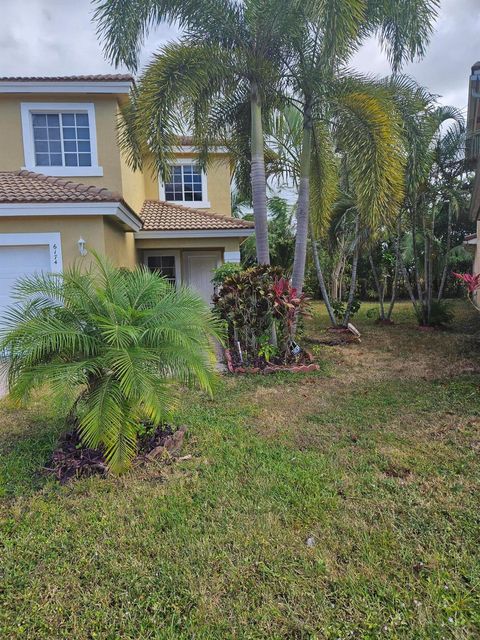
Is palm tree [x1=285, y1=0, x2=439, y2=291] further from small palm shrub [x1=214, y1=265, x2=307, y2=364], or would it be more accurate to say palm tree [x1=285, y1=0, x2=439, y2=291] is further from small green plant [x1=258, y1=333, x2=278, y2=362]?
small green plant [x1=258, y1=333, x2=278, y2=362]

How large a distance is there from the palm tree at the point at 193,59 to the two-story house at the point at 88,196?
Answer: 1135mm

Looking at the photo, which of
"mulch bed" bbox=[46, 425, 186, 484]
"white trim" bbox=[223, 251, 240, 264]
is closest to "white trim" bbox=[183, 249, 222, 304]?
"white trim" bbox=[223, 251, 240, 264]

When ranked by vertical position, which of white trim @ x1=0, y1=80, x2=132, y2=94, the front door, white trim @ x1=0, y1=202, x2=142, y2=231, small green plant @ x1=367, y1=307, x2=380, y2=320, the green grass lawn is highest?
white trim @ x1=0, y1=80, x2=132, y2=94

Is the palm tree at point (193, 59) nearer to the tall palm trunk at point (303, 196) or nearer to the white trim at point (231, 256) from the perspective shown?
the tall palm trunk at point (303, 196)

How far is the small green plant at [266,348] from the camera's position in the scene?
810 cm

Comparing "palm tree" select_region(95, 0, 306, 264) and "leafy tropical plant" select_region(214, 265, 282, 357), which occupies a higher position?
"palm tree" select_region(95, 0, 306, 264)

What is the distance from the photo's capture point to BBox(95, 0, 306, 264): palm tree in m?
7.22

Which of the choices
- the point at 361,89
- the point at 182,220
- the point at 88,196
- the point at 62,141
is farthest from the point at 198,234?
the point at 361,89

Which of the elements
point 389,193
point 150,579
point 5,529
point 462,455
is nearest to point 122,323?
point 5,529

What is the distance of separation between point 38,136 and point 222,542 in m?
12.0

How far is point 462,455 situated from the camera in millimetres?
4215

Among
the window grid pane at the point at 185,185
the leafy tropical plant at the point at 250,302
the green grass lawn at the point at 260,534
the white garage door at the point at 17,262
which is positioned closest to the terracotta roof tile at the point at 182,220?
the window grid pane at the point at 185,185

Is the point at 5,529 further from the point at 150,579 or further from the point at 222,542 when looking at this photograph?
the point at 222,542

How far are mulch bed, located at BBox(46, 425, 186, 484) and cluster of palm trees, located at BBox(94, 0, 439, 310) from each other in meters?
5.02
